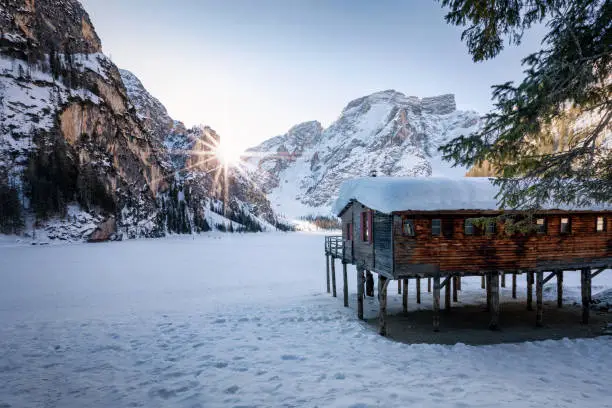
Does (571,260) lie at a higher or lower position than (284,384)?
higher

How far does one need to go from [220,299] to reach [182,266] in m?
24.3

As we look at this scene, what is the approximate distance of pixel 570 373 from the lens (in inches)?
404

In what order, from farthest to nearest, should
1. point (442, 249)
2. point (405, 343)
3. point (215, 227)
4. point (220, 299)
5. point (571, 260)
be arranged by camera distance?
point (215, 227) → point (220, 299) → point (571, 260) → point (442, 249) → point (405, 343)

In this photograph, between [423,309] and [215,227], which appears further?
[215,227]

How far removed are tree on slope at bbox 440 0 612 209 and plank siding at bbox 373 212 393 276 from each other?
7.46m

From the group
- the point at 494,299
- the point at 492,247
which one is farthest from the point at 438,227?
the point at 494,299

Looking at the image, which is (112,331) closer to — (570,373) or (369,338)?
(369,338)

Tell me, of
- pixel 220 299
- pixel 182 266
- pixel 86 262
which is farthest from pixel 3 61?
pixel 220 299

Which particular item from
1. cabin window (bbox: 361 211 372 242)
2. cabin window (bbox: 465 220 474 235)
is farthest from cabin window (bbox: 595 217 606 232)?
cabin window (bbox: 361 211 372 242)

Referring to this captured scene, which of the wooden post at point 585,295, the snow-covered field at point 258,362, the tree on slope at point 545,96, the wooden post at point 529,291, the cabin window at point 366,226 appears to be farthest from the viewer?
the wooden post at point 529,291

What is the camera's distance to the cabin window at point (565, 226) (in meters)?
16.9

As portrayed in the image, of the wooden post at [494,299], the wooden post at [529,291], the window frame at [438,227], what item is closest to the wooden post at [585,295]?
the wooden post at [529,291]

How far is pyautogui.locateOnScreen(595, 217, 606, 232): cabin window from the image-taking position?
1744cm

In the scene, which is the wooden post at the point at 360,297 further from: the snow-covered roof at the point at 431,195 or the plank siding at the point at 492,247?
the snow-covered roof at the point at 431,195
